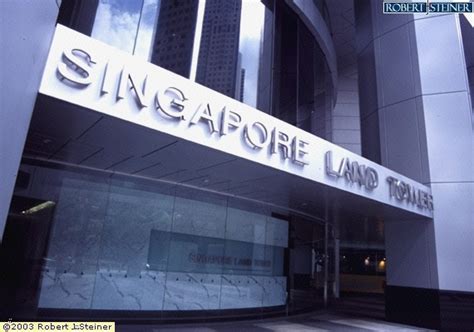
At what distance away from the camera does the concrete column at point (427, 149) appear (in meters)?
10.4

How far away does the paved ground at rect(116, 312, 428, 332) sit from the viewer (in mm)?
8523

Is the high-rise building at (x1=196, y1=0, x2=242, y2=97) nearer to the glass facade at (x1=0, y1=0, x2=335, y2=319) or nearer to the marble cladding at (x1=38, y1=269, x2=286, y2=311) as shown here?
the glass facade at (x1=0, y1=0, x2=335, y2=319)

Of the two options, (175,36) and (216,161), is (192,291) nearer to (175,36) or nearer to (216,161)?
(216,161)

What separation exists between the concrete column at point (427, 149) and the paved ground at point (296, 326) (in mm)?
989

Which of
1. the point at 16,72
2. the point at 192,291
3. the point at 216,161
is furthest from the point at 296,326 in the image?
the point at 16,72

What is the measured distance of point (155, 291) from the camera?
30.1 feet

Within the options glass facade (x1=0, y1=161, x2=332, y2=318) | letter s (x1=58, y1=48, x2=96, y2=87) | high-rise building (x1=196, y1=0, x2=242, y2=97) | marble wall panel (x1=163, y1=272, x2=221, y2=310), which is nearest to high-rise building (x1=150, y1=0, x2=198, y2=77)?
high-rise building (x1=196, y1=0, x2=242, y2=97)

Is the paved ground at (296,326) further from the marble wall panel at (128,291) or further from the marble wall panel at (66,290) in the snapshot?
the marble wall panel at (66,290)

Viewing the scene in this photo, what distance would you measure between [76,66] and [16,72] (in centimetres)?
152

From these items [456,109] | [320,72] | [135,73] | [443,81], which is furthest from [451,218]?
[135,73]

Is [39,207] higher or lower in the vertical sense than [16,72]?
lower

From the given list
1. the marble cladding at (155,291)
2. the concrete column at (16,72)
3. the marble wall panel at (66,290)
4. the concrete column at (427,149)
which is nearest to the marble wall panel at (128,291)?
the marble cladding at (155,291)

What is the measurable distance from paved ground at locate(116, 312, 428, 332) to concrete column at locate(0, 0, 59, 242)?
19.0 feet

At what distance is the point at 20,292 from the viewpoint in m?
7.55
